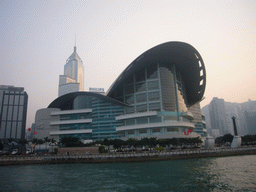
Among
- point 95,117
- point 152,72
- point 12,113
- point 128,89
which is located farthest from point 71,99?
point 12,113

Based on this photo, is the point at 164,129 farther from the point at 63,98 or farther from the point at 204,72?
the point at 63,98

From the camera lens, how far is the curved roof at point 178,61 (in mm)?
77581

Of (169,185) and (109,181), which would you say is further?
(109,181)

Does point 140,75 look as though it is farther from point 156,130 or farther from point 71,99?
point 71,99

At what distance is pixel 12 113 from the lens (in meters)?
148

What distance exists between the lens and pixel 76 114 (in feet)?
321

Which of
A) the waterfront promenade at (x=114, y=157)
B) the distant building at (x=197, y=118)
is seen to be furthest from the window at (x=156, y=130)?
the distant building at (x=197, y=118)

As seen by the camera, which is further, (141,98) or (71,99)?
(71,99)

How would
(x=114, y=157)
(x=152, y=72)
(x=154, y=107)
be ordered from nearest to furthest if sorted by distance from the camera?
(x=114, y=157) < (x=154, y=107) < (x=152, y=72)

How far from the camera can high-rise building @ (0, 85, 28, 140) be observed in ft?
471

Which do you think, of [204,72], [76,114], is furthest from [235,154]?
[76,114]

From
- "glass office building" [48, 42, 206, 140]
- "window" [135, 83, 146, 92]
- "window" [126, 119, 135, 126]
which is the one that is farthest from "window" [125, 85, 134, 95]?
"window" [126, 119, 135, 126]

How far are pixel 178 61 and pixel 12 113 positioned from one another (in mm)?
125117

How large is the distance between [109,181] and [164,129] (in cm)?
5558
